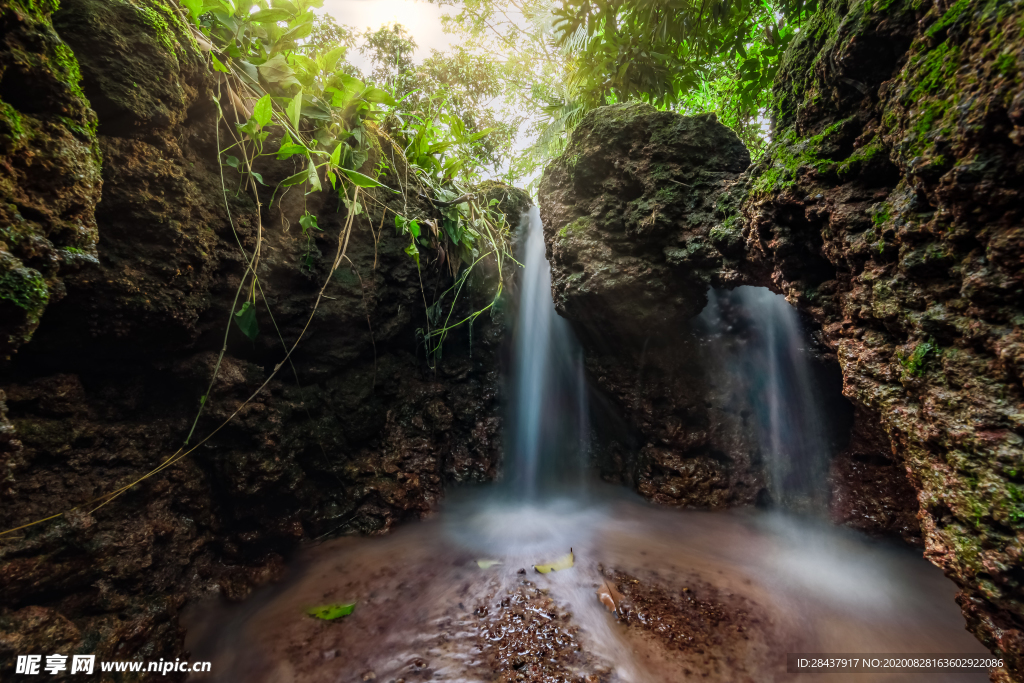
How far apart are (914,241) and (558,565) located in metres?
2.76

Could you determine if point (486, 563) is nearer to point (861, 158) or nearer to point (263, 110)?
point (263, 110)

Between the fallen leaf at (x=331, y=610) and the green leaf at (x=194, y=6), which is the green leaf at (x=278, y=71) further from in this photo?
the fallen leaf at (x=331, y=610)

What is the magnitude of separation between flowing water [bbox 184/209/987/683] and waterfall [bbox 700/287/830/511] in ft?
0.05

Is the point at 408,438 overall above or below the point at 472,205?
below

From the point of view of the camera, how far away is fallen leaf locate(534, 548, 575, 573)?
2.72 metres

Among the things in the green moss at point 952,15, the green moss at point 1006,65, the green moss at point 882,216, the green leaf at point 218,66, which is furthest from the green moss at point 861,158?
the green leaf at point 218,66

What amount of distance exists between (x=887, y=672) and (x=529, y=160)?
6.52m

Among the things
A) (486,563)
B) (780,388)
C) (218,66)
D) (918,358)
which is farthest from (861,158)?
(218,66)

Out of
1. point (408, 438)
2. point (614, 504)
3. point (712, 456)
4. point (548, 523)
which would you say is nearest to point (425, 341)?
point (408, 438)

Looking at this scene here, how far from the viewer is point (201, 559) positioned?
8.80 ft

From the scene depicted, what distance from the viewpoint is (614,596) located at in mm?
2379

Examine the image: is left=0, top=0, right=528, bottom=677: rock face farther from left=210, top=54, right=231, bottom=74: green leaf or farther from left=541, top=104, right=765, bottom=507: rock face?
left=541, top=104, right=765, bottom=507: rock face

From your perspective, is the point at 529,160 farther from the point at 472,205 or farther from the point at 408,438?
the point at 408,438

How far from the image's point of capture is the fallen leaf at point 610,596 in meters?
2.29
